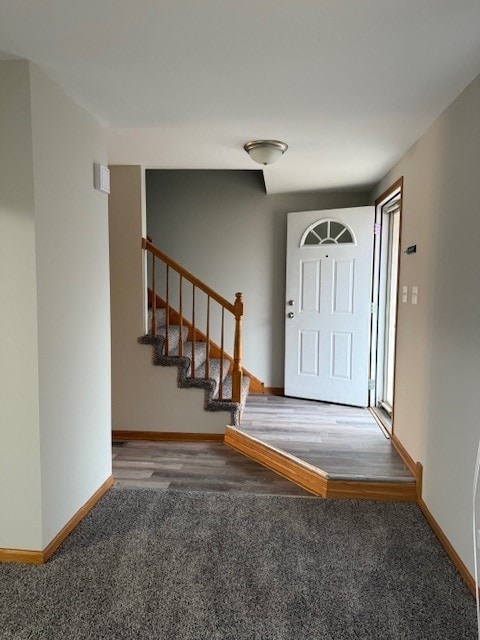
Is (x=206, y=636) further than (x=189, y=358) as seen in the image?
No

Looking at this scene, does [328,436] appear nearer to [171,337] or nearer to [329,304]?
[329,304]

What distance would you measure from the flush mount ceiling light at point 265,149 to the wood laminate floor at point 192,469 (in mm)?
2140

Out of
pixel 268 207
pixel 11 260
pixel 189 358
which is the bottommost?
pixel 189 358

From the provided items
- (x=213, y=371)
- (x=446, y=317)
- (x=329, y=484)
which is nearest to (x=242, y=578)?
(x=329, y=484)

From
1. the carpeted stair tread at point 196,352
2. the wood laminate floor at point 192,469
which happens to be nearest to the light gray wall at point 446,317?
the wood laminate floor at point 192,469

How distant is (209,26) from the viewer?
1.61 meters

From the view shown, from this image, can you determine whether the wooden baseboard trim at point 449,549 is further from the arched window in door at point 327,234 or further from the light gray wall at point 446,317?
the arched window in door at point 327,234

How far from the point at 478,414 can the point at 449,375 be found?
1.17 feet

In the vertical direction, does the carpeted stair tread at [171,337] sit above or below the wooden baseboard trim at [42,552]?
above

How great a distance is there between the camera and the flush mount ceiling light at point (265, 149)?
2914mm

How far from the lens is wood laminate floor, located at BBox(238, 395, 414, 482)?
287 cm

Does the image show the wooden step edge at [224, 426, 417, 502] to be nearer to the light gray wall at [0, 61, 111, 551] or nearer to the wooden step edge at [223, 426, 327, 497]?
the wooden step edge at [223, 426, 327, 497]

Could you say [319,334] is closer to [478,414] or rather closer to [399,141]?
[399,141]

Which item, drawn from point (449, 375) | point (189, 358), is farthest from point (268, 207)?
point (449, 375)
